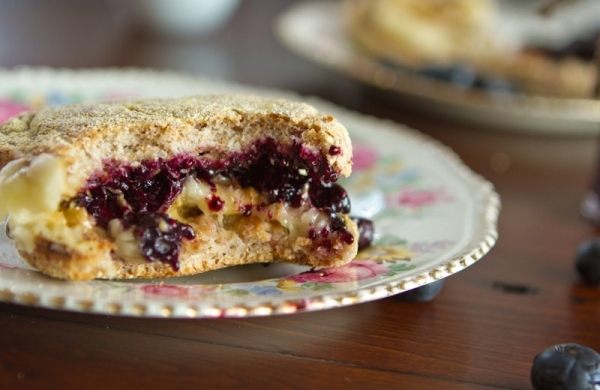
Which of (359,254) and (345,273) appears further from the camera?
(359,254)

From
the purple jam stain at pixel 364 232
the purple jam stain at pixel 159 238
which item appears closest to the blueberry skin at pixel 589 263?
the purple jam stain at pixel 364 232

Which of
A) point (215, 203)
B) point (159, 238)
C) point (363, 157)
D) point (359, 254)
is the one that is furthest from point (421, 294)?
point (363, 157)

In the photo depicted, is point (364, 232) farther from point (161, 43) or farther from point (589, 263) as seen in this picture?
point (161, 43)

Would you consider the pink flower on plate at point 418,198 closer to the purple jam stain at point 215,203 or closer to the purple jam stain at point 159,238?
the purple jam stain at point 215,203

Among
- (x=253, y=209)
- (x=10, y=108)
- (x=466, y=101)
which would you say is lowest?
(x=253, y=209)

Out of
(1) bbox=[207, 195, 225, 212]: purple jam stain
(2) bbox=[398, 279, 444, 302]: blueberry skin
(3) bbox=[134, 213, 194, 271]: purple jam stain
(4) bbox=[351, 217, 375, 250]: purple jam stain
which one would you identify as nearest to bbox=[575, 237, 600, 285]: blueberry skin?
(2) bbox=[398, 279, 444, 302]: blueberry skin
